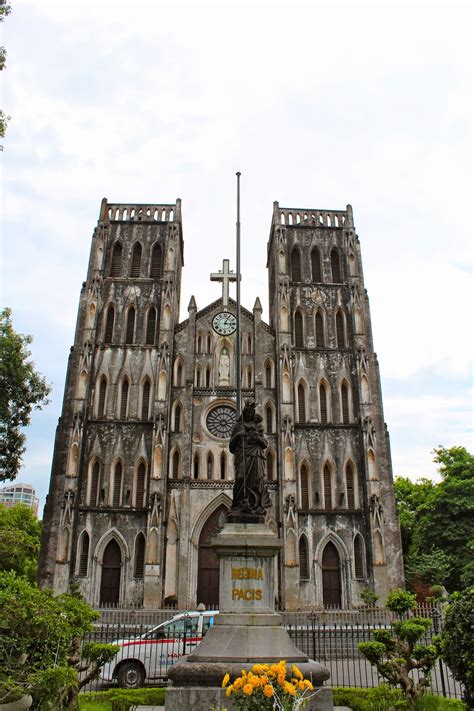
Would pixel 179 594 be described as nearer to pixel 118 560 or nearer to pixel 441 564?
pixel 118 560

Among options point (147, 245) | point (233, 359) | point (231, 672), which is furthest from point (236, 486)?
point (147, 245)

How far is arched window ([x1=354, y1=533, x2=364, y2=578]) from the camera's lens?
26.8m

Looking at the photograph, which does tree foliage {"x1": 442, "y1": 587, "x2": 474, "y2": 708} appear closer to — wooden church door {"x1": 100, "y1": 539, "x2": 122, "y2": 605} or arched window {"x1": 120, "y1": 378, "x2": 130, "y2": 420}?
wooden church door {"x1": 100, "y1": 539, "x2": 122, "y2": 605}

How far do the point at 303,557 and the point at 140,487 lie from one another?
25.8 ft

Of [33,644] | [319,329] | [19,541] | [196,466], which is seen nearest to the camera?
[33,644]

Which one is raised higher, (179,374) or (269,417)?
(179,374)

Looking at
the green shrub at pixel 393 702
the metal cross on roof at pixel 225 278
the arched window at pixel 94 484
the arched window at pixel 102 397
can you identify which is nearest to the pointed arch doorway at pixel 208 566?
the arched window at pixel 94 484

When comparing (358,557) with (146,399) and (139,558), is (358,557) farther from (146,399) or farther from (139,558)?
(146,399)

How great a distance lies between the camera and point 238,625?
8711mm

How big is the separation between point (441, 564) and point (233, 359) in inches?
547

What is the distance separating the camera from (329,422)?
95.9 ft

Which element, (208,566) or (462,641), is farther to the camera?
(208,566)

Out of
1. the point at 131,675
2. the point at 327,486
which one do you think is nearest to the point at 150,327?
the point at 327,486

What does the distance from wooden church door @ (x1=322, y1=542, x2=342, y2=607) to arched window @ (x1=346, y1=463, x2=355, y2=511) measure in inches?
78.2
